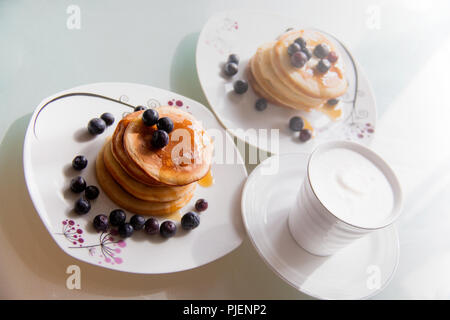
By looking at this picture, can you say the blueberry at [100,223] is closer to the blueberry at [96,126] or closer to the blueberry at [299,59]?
the blueberry at [96,126]

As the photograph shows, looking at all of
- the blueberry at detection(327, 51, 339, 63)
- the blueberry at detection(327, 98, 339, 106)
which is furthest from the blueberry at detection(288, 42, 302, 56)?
the blueberry at detection(327, 98, 339, 106)

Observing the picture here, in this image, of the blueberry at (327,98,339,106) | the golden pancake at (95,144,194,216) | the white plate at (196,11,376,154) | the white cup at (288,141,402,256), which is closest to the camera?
the white cup at (288,141,402,256)

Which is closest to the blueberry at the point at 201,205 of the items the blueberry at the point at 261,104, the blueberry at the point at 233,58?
the blueberry at the point at 261,104

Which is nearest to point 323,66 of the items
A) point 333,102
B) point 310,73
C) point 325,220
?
point 310,73

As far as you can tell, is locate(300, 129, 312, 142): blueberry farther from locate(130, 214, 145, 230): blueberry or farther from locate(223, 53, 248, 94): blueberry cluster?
locate(130, 214, 145, 230): blueberry
